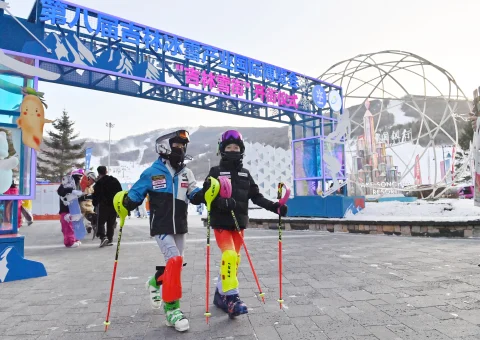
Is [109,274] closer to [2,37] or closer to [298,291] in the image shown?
[298,291]

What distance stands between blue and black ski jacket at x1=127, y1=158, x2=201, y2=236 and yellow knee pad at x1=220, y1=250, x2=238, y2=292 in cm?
50

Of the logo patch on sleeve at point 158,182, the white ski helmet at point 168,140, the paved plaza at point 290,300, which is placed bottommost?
the paved plaza at point 290,300

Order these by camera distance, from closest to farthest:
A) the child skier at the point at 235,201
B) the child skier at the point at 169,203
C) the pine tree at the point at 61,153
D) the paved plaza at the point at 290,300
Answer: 1. the paved plaza at the point at 290,300
2. the child skier at the point at 169,203
3. the child skier at the point at 235,201
4. the pine tree at the point at 61,153

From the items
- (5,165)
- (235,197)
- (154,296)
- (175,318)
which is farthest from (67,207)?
(175,318)

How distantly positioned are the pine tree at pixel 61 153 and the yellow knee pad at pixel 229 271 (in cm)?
4746

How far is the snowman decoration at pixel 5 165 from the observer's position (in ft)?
15.8

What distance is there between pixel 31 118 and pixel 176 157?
11.2 ft

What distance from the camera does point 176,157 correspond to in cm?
316

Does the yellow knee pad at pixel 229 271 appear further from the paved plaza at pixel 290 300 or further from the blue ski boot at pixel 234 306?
the paved plaza at pixel 290 300

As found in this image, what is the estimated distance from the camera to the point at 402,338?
251 centimetres

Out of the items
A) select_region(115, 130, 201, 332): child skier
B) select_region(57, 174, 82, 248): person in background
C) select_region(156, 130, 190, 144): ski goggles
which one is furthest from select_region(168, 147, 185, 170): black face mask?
select_region(57, 174, 82, 248): person in background

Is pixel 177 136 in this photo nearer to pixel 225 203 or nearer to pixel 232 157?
pixel 232 157

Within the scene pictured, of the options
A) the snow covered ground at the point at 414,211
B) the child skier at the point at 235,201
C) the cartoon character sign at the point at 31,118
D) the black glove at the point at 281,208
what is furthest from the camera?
the snow covered ground at the point at 414,211

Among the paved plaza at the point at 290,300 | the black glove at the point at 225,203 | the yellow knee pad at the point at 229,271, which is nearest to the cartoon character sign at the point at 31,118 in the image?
the paved plaza at the point at 290,300
